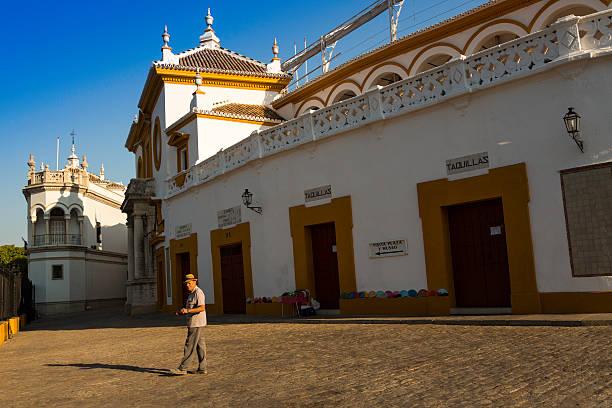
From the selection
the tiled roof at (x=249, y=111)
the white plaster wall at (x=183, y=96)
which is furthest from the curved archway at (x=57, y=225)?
the tiled roof at (x=249, y=111)

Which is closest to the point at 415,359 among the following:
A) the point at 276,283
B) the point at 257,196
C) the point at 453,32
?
the point at 276,283

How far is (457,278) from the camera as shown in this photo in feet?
41.1

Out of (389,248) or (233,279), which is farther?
(233,279)

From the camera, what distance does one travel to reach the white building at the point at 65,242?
41.2 meters

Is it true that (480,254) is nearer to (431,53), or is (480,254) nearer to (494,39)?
(494,39)

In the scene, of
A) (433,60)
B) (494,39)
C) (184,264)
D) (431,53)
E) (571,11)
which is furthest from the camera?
(184,264)

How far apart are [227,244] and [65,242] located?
28.6 metres

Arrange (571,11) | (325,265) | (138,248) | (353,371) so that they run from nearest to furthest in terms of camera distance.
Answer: (353,371), (325,265), (571,11), (138,248)

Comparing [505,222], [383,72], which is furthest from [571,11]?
[505,222]

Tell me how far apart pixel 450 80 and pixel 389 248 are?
13.7 ft

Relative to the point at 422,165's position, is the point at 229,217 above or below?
below

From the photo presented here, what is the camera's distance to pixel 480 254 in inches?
480

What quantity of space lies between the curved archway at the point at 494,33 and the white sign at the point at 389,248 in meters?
9.37

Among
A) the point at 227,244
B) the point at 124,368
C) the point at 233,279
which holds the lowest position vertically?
the point at 124,368
